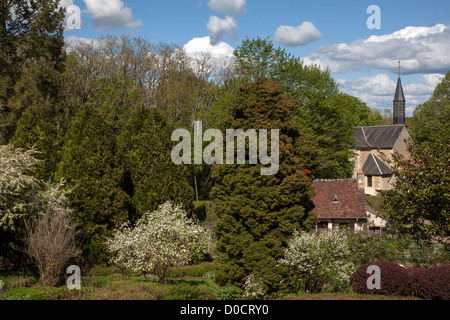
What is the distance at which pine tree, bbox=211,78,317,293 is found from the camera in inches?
559

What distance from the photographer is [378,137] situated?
5891 cm

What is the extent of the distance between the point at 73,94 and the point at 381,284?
3086cm

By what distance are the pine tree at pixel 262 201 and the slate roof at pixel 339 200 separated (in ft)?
46.8

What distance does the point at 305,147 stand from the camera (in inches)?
610

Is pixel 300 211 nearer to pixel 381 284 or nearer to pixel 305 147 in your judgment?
pixel 305 147

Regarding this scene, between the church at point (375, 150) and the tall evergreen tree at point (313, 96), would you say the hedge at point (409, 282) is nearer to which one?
the tall evergreen tree at point (313, 96)

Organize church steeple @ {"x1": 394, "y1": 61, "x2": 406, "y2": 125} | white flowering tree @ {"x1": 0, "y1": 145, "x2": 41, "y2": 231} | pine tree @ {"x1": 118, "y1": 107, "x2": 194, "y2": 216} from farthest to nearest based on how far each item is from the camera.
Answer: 1. church steeple @ {"x1": 394, "y1": 61, "x2": 406, "y2": 125}
2. pine tree @ {"x1": 118, "y1": 107, "x2": 194, "y2": 216}
3. white flowering tree @ {"x1": 0, "y1": 145, "x2": 41, "y2": 231}

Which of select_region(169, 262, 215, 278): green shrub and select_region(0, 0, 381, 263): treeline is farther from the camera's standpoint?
select_region(169, 262, 215, 278): green shrub

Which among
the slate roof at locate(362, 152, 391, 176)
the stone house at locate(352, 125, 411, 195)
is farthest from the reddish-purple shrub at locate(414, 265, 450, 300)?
the slate roof at locate(362, 152, 391, 176)

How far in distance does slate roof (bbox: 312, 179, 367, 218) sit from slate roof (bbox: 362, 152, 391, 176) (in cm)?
2458

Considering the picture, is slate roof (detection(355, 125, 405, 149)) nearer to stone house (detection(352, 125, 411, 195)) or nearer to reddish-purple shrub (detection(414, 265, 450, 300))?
stone house (detection(352, 125, 411, 195))

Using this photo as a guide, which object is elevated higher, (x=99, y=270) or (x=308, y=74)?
(x=308, y=74)

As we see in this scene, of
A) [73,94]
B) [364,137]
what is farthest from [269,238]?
[364,137]

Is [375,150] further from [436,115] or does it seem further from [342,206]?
[342,206]
